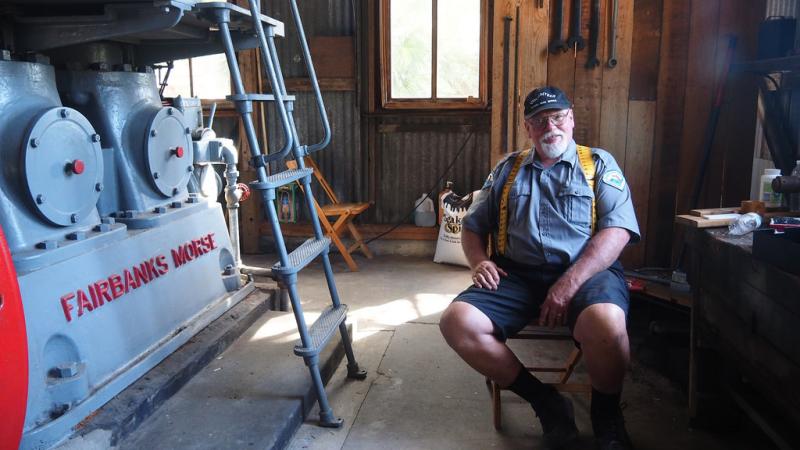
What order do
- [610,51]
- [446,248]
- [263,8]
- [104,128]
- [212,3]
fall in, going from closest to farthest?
1. [212,3]
2. [104,128]
3. [610,51]
4. [446,248]
5. [263,8]

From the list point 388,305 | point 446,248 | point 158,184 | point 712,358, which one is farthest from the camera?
point 446,248

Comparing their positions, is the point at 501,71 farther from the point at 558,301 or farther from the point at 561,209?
the point at 558,301

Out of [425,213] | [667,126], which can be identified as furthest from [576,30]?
[425,213]

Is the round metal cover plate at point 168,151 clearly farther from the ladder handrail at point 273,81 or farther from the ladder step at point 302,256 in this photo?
the ladder step at point 302,256

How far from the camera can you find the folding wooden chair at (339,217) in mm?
5426

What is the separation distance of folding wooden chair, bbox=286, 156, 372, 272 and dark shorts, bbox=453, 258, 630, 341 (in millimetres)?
2951

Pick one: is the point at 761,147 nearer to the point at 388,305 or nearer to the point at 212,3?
the point at 388,305

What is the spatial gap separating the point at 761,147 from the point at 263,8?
14.9ft

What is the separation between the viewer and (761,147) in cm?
343

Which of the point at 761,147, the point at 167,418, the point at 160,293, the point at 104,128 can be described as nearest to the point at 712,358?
the point at 761,147

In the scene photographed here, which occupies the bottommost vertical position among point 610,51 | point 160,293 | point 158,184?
point 160,293

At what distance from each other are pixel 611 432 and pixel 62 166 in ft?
7.62

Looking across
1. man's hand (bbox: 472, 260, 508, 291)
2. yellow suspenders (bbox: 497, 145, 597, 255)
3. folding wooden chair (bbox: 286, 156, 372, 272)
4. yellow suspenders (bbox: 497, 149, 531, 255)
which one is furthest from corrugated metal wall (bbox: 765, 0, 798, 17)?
folding wooden chair (bbox: 286, 156, 372, 272)

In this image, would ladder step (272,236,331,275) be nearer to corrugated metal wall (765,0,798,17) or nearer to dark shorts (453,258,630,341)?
dark shorts (453,258,630,341)
